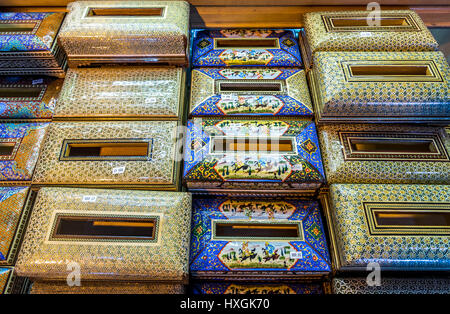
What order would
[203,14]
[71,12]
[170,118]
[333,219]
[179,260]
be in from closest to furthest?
[179,260] → [333,219] → [170,118] → [71,12] → [203,14]

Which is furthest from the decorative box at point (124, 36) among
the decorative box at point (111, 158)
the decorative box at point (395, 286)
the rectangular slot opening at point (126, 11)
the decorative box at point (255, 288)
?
the decorative box at point (395, 286)

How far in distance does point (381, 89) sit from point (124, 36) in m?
1.11

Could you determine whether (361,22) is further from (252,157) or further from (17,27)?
(17,27)

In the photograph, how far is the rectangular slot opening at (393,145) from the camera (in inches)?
49.6

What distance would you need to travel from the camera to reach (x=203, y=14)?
162 centimetres

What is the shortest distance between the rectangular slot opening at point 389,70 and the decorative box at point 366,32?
0.37ft

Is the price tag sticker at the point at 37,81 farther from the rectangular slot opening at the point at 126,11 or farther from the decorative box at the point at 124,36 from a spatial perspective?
the rectangular slot opening at the point at 126,11

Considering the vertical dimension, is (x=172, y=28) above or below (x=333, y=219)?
above

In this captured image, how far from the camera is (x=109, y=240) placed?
3.24 ft

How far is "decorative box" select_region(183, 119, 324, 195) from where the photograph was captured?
3.74 feet

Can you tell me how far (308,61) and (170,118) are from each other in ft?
2.42

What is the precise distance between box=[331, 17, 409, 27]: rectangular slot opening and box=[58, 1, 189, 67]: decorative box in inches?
30.0

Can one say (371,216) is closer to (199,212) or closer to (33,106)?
(199,212)

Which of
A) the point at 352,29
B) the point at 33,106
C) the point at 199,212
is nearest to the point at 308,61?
the point at 352,29
